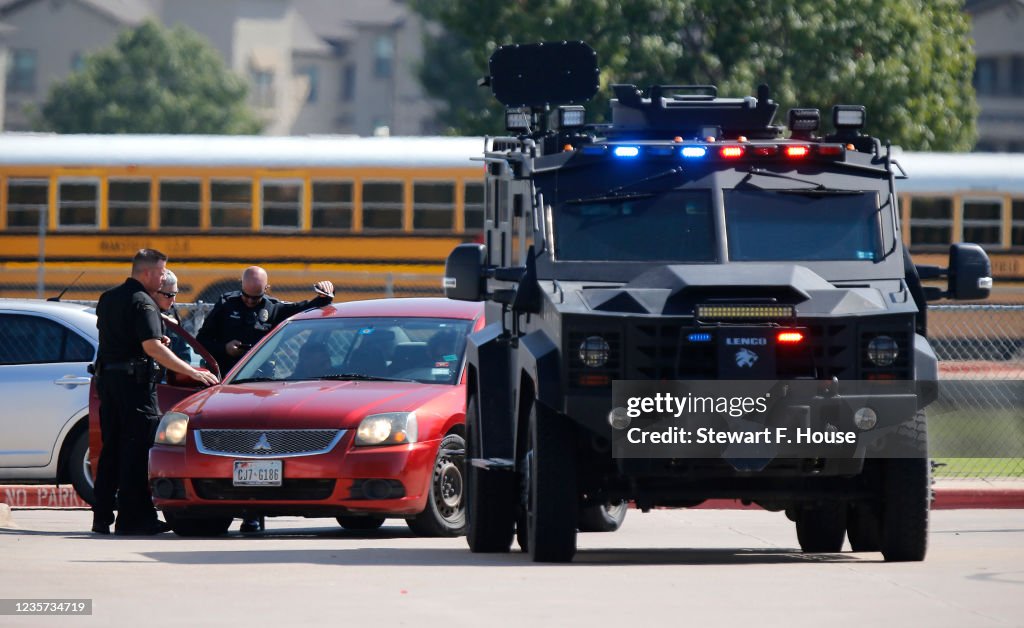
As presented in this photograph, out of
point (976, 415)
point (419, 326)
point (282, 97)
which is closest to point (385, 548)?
point (419, 326)

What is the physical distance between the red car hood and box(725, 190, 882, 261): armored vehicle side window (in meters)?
2.67

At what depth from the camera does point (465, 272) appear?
10.9 metres

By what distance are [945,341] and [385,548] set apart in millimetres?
11965

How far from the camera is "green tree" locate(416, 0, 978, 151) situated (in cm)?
3622

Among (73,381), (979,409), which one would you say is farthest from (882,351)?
(979,409)

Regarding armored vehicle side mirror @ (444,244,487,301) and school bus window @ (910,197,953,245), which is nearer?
armored vehicle side mirror @ (444,244,487,301)

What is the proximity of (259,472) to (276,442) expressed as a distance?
0.65 feet

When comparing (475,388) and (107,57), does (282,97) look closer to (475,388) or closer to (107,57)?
(107,57)

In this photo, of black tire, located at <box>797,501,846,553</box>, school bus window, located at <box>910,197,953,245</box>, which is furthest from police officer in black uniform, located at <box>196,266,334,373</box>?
school bus window, located at <box>910,197,953,245</box>

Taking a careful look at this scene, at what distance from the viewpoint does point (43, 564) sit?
34.2ft

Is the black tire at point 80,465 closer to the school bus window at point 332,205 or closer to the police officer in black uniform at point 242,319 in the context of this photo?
the police officer in black uniform at point 242,319

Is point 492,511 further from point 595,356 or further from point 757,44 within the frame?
point 757,44

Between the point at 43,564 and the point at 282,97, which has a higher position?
the point at 282,97

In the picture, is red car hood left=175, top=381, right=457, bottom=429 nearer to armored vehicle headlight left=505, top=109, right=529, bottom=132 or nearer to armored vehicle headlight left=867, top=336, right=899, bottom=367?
armored vehicle headlight left=505, top=109, right=529, bottom=132
